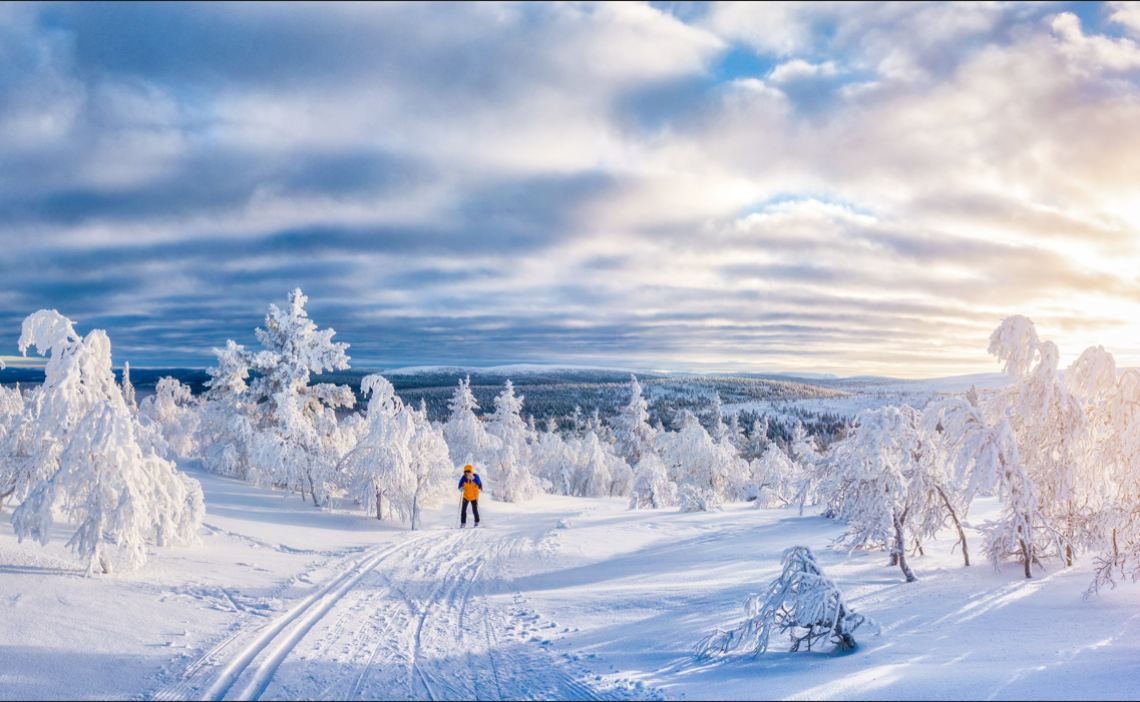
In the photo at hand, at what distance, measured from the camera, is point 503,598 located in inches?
401

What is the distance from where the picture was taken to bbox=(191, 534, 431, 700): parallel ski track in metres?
6.02

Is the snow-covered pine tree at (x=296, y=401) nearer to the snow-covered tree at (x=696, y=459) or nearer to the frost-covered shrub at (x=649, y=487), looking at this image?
the frost-covered shrub at (x=649, y=487)

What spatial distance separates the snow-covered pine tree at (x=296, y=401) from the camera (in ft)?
73.7

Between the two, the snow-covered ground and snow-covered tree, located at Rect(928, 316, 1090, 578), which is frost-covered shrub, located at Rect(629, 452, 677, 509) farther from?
snow-covered tree, located at Rect(928, 316, 1090, 578)

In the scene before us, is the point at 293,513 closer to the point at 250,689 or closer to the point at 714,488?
the point at 250,689

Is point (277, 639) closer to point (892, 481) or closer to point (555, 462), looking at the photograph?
point (892, 481)

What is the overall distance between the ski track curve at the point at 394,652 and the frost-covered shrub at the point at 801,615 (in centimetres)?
178

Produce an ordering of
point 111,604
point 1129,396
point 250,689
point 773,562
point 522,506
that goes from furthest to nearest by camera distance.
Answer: point 522,506, point 773,562, point 1129,396, point 111,604, point 250,689

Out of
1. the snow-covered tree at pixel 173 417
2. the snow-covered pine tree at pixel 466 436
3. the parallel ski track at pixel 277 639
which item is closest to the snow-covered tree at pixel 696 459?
the snow-covered pine tree at pixel 466 436

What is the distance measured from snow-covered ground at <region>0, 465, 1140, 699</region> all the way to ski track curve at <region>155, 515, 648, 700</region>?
4 cm

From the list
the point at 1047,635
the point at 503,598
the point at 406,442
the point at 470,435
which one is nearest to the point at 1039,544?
the point at 1047,635

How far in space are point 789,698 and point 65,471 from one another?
11.5 m

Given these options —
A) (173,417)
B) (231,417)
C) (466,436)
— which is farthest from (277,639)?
(173,417)

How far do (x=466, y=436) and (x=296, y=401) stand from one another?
18633mm
